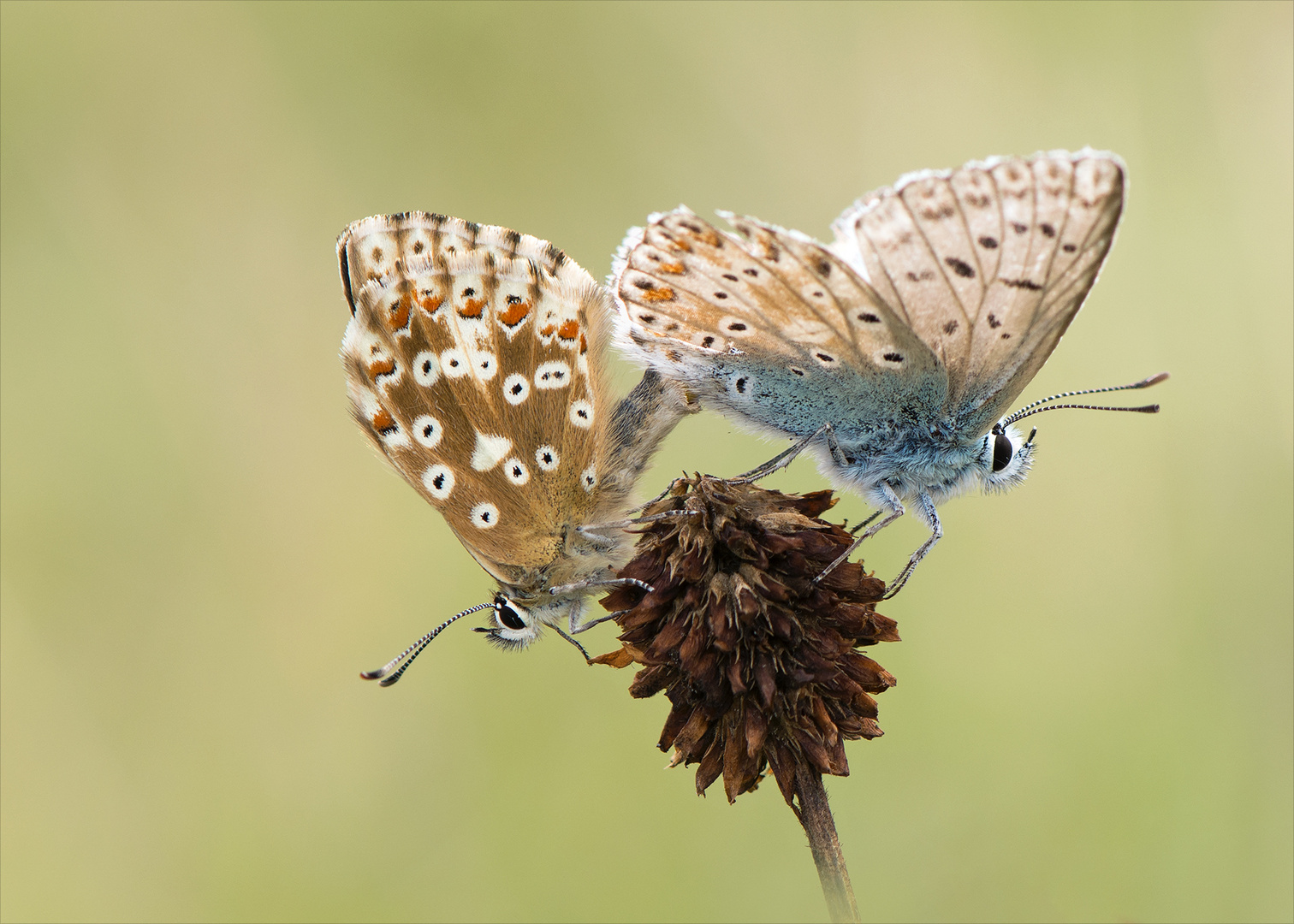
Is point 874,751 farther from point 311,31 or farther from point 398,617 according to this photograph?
point 311,31

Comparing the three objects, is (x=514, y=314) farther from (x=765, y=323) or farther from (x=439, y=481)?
(x=765, y=323)

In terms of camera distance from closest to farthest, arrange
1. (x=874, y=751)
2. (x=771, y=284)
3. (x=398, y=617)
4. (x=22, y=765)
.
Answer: (x=771, y=284), (x=874, y=751), (x=22, y=765), (x=398, y=617)

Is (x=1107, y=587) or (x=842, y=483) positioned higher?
(x=842, y=483)

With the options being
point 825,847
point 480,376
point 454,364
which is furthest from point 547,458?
point 825,847

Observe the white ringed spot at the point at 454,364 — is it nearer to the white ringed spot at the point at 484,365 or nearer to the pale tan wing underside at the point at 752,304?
the white ringed spot at the point at 484,365

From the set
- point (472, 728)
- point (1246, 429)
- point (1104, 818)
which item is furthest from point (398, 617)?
point (1246, 429)
